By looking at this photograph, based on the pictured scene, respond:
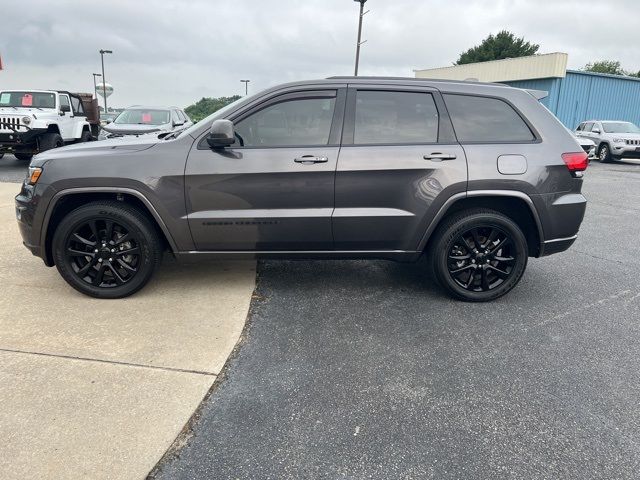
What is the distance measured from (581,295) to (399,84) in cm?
250

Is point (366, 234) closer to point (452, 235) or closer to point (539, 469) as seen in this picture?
point (452, 235)

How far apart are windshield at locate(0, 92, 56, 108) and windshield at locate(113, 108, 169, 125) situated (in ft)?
7.11

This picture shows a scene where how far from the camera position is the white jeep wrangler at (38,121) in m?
11.2

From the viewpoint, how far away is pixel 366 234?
12.5 ft

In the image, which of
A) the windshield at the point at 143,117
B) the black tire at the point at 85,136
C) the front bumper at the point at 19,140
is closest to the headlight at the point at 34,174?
the windshield at the point at 143,117

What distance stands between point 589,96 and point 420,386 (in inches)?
1105

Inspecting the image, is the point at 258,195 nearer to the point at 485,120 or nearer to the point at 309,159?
the point at 309,159

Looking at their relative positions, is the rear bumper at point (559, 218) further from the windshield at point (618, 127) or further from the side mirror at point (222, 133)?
the windshield at point (618, 127)

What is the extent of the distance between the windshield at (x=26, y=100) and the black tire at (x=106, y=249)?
10.8 metres

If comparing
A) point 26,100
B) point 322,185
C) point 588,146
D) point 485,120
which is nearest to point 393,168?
point 322,185

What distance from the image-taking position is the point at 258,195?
369cm

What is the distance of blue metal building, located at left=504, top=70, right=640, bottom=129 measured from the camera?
24.5m

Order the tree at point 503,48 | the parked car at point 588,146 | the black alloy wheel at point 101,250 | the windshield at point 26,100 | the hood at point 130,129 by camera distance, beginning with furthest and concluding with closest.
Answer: the tree at point 503,48 < the parked car at point 588,146 < the windshield at point 26,100 < the hood at point 130,129 < the black alloy wheel at point 101,250

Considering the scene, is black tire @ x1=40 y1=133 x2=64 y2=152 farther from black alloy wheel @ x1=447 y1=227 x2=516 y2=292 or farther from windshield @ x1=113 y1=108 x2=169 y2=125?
black alloy wheel @ x1=447 y1=227 x2=516 y2=292
